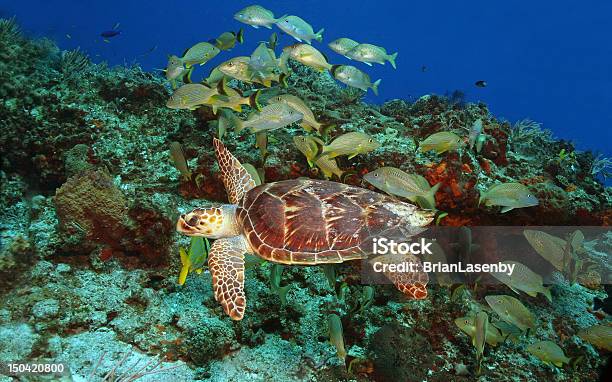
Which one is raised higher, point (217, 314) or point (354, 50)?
point (354, 50)

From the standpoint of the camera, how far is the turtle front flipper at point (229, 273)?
117 inches

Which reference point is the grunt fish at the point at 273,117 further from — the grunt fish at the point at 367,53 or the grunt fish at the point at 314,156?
the grunt fish at the point at 367,53

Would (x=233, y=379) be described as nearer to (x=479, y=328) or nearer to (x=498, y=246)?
(x=479, y=328)

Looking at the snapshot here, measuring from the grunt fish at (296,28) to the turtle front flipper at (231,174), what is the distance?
2655mm

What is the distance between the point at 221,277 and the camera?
3.13 meters

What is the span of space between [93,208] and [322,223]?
2516 mm

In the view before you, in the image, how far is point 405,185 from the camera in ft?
12.7

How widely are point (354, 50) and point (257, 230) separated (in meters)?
3.70

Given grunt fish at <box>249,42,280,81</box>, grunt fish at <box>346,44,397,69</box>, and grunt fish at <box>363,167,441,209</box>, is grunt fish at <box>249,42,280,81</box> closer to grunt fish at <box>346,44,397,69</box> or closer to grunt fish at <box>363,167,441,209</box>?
grunt fish at <box>346,44,397,69</box>

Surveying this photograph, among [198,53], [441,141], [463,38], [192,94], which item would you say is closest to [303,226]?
[441,141]

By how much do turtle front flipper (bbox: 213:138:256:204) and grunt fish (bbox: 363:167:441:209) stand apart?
4.23ft

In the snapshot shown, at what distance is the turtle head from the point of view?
3.53m

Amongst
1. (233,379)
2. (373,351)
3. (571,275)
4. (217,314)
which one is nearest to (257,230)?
(217,314)

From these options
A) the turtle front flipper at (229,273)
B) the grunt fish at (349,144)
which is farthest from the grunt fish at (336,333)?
the grunt fish at (349,144)
